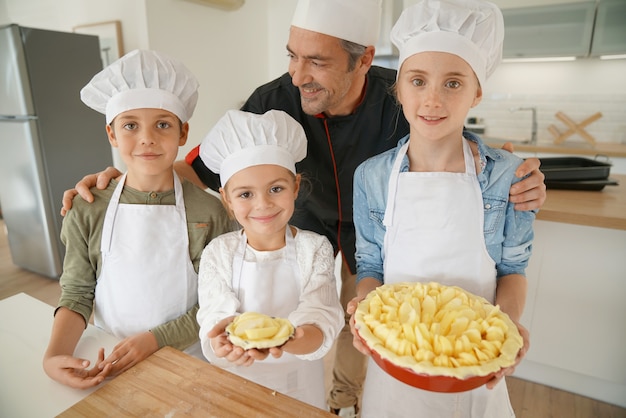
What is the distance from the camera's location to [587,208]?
150 centimetres

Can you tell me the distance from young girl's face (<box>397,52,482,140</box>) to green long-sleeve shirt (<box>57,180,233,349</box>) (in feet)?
2.02

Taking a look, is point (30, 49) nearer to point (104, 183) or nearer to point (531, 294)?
point (104, 183)

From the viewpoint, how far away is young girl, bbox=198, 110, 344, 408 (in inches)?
38.0

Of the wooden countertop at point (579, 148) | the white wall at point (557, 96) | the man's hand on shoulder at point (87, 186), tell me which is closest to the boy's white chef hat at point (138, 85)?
→ the man's hand on shoulder at point (87, 186)

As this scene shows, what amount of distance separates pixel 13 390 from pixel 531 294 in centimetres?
184

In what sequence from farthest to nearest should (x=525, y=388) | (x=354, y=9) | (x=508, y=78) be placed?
(x=508, y=78) → (x=525, y=388) → (x=354, y=9)

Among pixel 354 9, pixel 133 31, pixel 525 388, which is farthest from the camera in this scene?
pixel 133 31

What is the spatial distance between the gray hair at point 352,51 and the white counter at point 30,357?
1.06 meters

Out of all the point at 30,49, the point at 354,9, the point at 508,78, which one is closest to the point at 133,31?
the point at 30,49

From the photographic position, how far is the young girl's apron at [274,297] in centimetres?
99

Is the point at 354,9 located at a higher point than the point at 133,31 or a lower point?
lower

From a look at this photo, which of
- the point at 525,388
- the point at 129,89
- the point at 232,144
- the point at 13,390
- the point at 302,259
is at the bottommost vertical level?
the point at 525,388

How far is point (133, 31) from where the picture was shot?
2.94m

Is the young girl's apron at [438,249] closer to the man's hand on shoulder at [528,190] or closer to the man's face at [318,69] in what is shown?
the man's hand on shoulder at [528,190]
